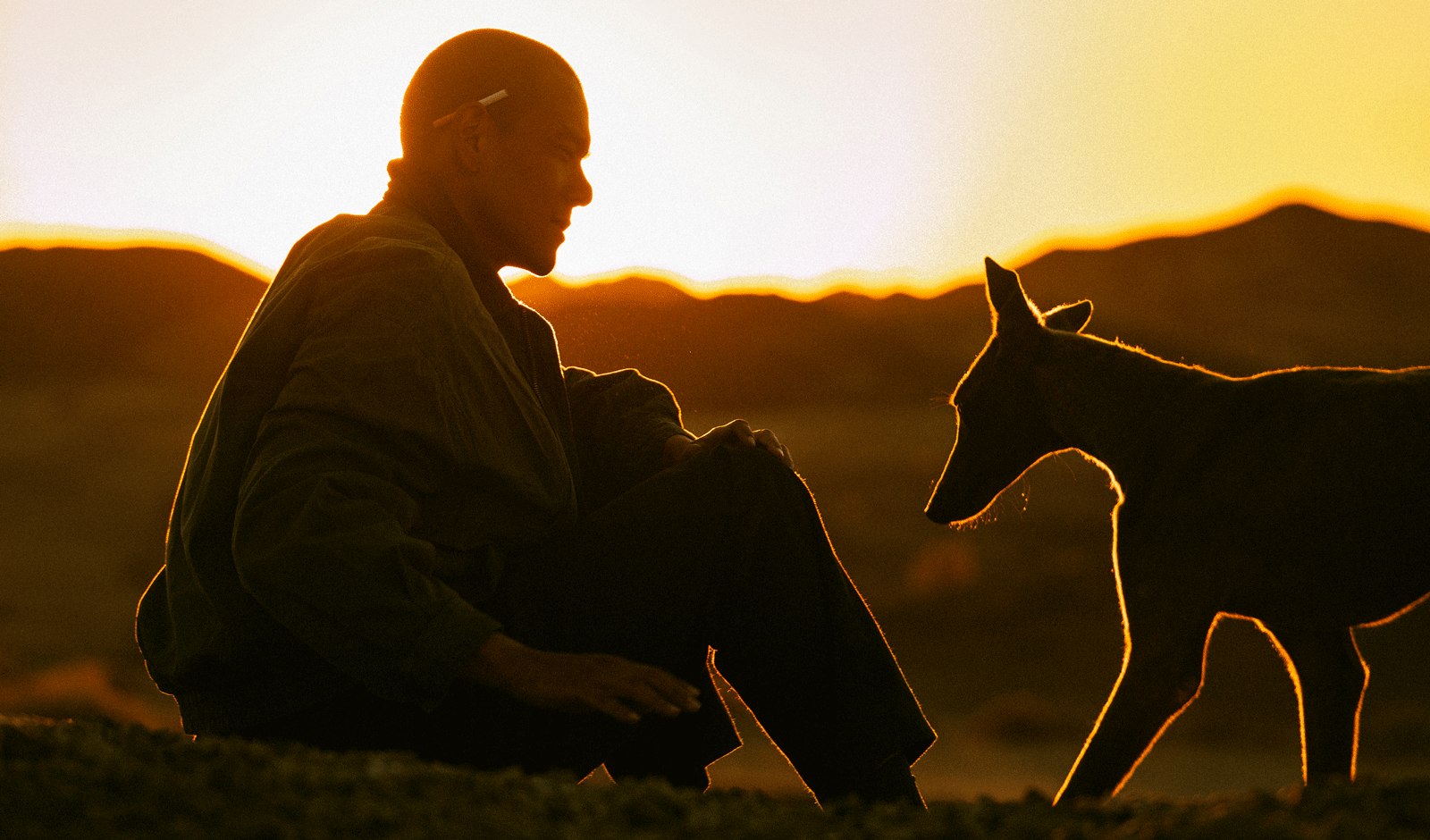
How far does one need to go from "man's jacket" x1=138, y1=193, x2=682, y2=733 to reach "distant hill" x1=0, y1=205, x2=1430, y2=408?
24.1m

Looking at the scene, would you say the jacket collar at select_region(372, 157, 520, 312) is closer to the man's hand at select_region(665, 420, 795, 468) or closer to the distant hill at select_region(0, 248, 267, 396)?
the man's hand at select_region(665, 420, 795, 468)

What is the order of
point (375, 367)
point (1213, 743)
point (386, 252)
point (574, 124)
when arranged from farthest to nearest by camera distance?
point (1213, 743), point (574, 124), point (386, 252), point (375, 367)

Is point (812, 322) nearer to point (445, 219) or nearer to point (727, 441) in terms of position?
point (727, 441)

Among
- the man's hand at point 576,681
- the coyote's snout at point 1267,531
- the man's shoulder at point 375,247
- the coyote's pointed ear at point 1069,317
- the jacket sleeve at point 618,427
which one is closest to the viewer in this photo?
the man's hand at point 576,681

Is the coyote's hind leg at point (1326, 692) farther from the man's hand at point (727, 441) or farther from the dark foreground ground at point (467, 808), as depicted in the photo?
the man's hand at point (727, 441)

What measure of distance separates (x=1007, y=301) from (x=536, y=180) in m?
1.60

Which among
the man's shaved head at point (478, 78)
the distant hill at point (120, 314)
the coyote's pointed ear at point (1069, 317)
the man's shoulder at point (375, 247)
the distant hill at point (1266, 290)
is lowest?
the distant hill at point (120, 314)

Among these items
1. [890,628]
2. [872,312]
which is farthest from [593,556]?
[872,312]

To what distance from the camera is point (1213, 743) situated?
15.2m

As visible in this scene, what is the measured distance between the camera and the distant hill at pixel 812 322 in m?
35.3

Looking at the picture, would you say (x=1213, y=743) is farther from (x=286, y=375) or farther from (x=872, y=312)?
(x=872, y=312)

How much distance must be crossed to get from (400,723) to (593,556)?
0.64m

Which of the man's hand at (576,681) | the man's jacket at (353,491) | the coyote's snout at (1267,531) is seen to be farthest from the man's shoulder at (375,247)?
the coyote's snout at (1267,531)

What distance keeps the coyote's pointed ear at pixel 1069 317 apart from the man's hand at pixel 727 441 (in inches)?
47.5
